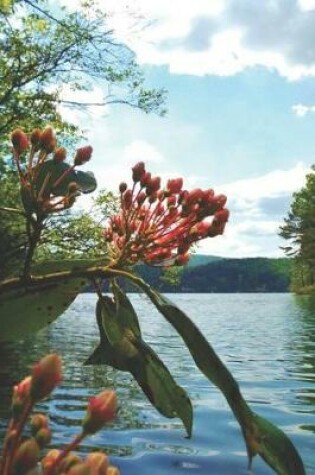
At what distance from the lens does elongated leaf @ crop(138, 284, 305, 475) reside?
1.22m

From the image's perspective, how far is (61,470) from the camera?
959 mm

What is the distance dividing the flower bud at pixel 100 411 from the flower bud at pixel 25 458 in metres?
0.07

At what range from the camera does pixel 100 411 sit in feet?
3.18

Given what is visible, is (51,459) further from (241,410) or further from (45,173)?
(45,173)

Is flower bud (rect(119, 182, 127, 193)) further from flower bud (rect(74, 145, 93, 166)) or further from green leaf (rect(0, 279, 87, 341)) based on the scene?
green leaf (rect(0, 279, 87, 341))

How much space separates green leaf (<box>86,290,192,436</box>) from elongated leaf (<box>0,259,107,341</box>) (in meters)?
0.10

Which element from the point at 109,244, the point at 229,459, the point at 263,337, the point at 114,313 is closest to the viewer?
the point at 114,313

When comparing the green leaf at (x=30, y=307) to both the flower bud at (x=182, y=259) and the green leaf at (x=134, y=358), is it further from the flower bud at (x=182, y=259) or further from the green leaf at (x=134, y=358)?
the flower bud at (x=182, y=259)

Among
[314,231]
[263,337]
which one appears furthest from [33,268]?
[314,231]

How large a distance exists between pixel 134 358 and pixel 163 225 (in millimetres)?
397

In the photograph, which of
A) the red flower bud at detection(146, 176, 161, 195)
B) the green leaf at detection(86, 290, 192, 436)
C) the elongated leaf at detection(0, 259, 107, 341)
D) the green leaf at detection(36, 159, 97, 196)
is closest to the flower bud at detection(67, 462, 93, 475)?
the green leaf at detection(86, 290, 192, 436)

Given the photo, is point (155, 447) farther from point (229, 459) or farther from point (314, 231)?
point (314, 231)

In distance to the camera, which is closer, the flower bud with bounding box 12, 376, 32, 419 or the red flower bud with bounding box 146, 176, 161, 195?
the flower bud with bounding box 12, 376, 32, 419

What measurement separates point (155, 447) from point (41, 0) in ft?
55.4
